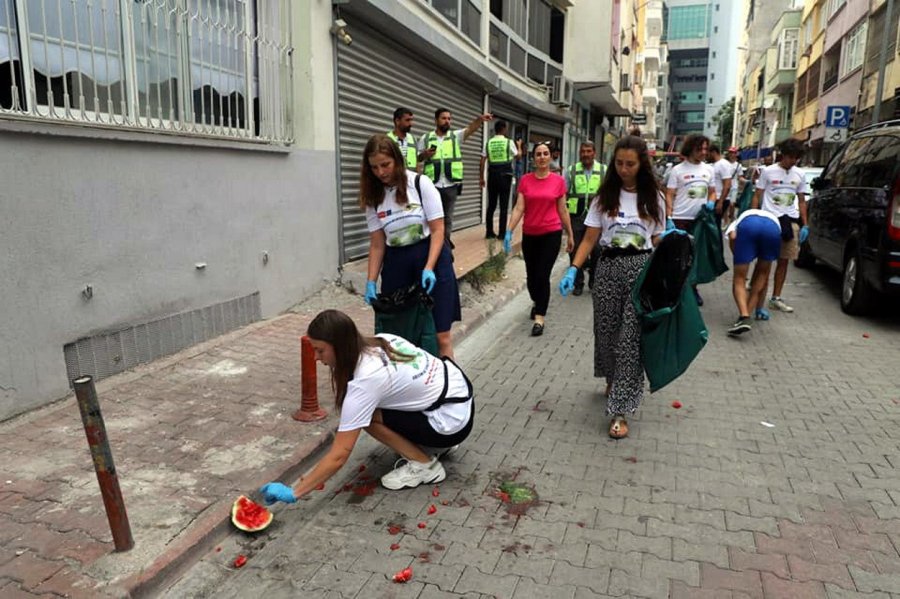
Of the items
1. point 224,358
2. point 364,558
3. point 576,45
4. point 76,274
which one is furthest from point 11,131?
point 576,45

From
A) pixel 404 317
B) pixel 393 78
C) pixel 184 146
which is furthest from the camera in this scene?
pixel 393 78

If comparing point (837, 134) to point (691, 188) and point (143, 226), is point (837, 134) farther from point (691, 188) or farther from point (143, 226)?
point (143, 226)

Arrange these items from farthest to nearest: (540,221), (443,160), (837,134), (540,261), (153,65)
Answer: (837,134)
(443,160)
(540,261)
(540,221)
(153,65)

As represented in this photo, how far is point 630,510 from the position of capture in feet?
10.9

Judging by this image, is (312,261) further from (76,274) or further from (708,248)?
(708,248)

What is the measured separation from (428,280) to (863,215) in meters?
5.53

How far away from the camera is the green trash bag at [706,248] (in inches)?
292

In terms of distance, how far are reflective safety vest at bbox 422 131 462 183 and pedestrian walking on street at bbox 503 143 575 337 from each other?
4.77 ft

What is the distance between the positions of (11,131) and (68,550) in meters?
2.49

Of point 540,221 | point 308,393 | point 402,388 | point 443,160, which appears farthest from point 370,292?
point 443,160

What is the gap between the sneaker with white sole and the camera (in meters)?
7.92

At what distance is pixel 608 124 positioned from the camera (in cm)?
3750

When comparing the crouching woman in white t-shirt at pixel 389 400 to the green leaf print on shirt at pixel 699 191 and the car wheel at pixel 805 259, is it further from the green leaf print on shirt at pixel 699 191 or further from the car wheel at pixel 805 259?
the car wheel at pixel 805 259

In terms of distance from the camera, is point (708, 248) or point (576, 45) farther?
point (576, 45)
